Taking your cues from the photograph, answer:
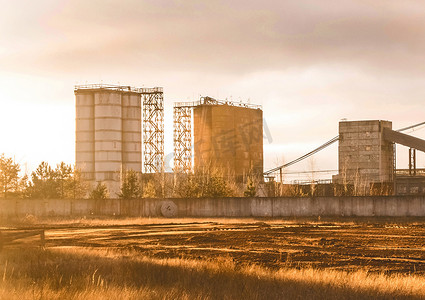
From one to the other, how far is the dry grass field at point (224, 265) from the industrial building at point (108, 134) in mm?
Result: 52613

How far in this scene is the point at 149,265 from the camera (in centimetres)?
1783

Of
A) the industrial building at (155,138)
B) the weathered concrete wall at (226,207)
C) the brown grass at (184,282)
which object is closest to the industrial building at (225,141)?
the industrial building at (155,138)

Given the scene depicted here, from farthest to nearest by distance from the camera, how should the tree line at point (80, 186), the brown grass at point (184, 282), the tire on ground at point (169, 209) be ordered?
the tree line at point (80, 186), the tire on ground at point (169, 209), the brown grass at point (184, 282)

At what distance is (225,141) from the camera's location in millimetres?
92375

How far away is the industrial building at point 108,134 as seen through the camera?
90625 mm

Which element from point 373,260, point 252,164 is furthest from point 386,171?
point 373,260

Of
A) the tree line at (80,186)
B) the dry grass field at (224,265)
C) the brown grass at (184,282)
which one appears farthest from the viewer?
the tree line at (80,186)

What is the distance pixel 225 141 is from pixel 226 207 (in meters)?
42.6

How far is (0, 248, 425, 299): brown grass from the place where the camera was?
12.5 m

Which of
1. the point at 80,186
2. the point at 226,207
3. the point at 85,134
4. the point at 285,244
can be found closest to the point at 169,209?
the point at 226,207

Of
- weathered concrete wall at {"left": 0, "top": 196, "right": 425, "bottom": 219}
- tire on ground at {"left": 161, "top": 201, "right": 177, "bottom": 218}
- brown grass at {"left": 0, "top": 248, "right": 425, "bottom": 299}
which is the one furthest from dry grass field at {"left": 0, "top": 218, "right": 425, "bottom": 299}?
tire on ground at {"left": 161, "top": 201, "right": 177, "bottom": 218}

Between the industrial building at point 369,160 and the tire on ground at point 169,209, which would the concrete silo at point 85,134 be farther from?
the tire on ground at point 169,209

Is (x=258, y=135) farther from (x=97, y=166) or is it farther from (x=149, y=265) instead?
(x=149, y=265)

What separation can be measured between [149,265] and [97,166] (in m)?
74.3
